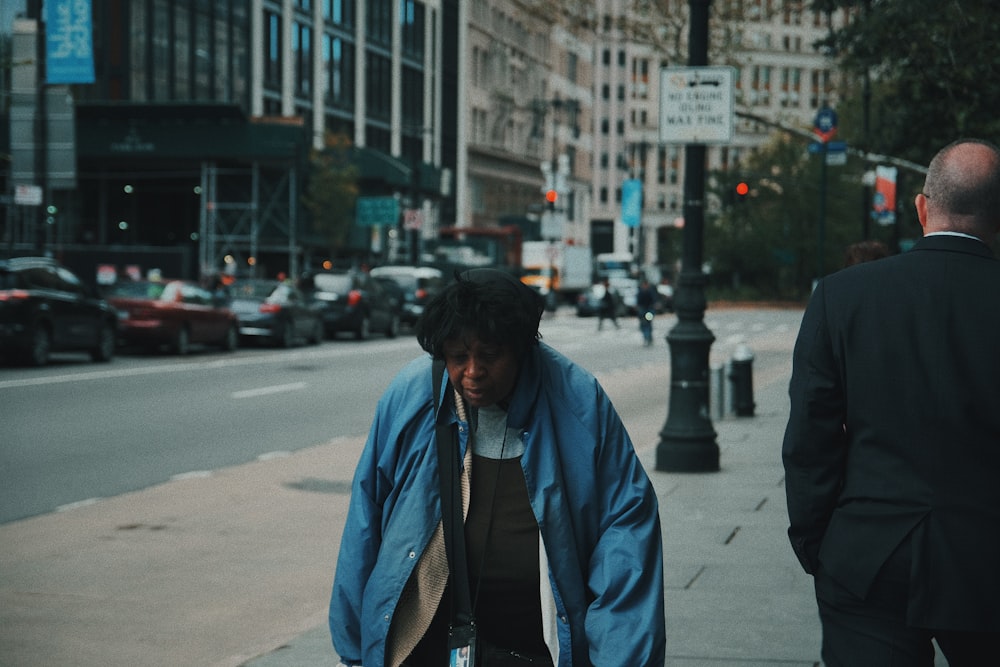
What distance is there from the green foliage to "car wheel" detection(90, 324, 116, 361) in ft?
177

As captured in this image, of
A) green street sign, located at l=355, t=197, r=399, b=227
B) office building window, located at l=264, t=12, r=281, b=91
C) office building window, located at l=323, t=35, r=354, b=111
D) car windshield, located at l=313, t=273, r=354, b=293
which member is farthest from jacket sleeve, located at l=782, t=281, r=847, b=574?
office building window, located at l=323, t=35, r=354, b=111

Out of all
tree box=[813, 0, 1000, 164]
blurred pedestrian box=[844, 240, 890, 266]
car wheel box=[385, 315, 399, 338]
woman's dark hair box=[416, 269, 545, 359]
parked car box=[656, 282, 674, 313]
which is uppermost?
tree box=[813, 0, 1000, 164]

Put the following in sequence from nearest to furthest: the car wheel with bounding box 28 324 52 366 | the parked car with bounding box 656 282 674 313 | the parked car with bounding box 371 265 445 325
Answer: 1. the car wheel with bounding box 28 324 52 366
2. the parked car with bounding box 371 265 445 325
3. the parked car with bounding box 656 282 674 313

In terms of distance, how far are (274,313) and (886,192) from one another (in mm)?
13865

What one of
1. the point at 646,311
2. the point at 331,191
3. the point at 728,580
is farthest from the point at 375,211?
the point at 728,580

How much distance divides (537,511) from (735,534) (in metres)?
6.14

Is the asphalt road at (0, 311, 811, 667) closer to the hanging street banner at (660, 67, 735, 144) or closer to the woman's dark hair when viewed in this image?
the woman's dark hair

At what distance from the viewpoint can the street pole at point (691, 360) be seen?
1231 cm

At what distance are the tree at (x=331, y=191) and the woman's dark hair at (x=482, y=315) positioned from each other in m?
48.8

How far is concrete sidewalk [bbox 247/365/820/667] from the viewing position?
6176mm

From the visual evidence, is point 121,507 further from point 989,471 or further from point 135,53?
point 135,53

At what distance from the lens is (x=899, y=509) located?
10.9 ft

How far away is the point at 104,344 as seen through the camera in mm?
25188

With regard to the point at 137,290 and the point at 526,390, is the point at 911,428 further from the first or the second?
the point at 137,290
